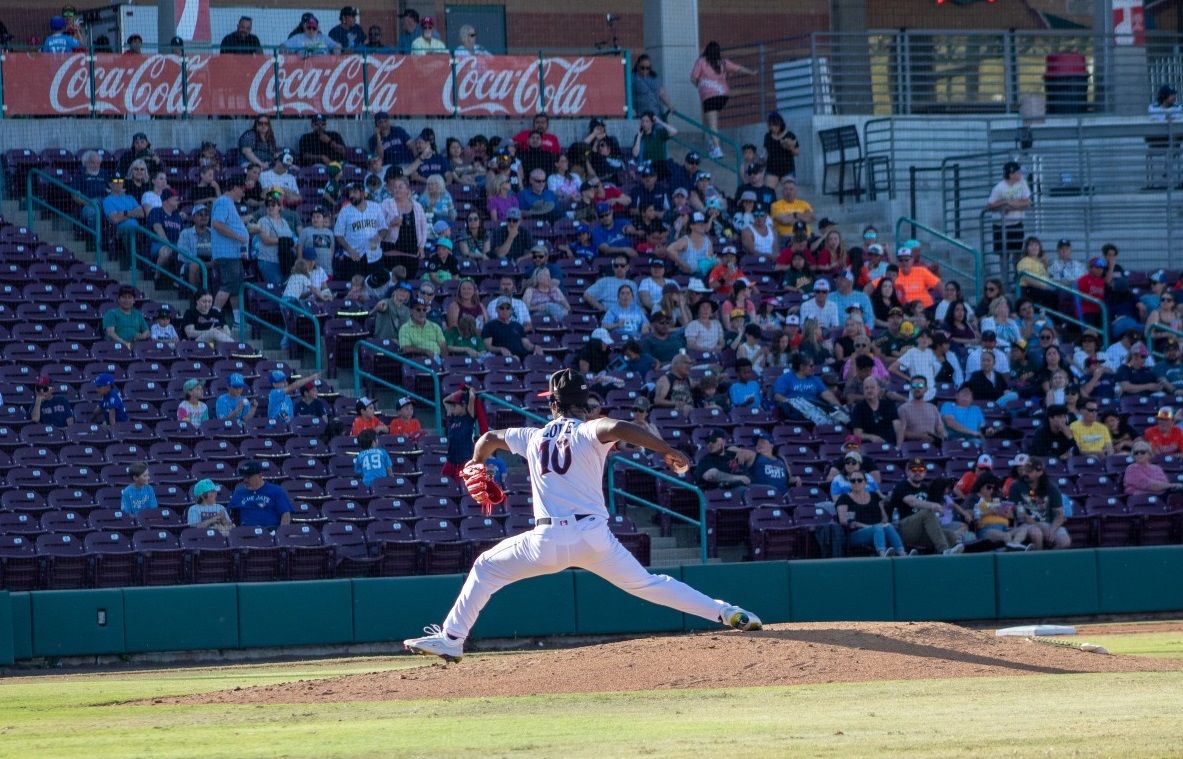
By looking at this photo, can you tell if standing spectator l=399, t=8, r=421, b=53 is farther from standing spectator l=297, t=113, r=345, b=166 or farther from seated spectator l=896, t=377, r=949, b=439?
seated spectator l=896, t=377, r=949, b=439

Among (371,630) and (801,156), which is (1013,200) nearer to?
(801,156)

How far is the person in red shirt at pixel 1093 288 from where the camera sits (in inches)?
976

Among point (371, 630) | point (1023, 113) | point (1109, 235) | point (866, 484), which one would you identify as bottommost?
point (371, 630)

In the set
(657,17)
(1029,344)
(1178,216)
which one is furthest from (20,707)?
(1178,216)

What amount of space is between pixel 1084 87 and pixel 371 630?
17501mm

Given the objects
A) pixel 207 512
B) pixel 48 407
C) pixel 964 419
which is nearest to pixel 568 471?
pixel 207 512

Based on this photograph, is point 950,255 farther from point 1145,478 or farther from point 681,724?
point 681,724

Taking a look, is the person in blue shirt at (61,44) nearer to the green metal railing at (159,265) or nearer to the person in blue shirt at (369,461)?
the green metal railing at (159,265)

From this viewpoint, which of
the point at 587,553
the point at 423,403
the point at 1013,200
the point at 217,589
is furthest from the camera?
the point at 1013,200

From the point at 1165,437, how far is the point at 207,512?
1108 centimetres

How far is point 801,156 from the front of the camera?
27984mm

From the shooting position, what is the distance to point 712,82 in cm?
2803

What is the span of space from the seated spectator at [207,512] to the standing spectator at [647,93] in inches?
466

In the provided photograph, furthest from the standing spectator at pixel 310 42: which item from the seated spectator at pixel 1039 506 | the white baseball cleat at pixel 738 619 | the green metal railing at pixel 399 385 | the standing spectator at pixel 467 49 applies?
the white baseball cleat at pixel 738 619
